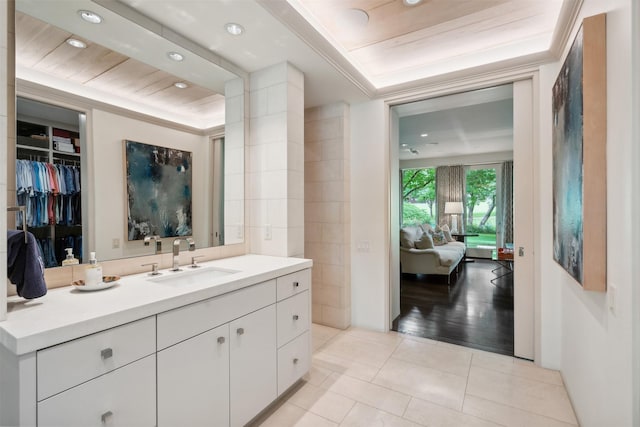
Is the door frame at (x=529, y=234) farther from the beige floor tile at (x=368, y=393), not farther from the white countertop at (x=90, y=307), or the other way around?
the white countertop at (x=90, y=307)

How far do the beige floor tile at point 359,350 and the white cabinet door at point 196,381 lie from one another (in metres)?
1.35

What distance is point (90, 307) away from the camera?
1.21m

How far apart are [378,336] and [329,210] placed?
1423 millimetres

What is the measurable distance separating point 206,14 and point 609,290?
100 inches

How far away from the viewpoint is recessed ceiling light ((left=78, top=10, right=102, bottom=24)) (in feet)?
5.46

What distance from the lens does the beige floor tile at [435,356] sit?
2.49 metres

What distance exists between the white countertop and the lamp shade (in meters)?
7.07

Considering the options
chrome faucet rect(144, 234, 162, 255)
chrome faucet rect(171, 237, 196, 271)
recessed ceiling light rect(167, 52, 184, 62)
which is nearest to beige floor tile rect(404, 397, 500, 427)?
chrome faucet rect(171, 237, 196, 271)

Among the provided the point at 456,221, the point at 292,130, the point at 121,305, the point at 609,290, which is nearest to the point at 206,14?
the point at 292,130

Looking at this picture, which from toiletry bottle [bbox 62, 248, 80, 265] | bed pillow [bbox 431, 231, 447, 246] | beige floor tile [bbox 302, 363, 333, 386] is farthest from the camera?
bed pillow [bbox 431, 231, 447, 246]

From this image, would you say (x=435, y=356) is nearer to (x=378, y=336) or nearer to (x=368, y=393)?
(x=378, y=336)

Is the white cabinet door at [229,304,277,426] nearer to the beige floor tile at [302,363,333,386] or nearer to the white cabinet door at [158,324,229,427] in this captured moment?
the white cabinet door at [158,324,229,427]

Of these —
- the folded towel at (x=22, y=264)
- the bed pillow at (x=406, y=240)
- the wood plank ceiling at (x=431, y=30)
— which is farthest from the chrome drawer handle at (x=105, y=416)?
the bed pillow at (x=406, y=240)

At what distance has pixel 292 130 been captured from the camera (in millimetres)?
2516
